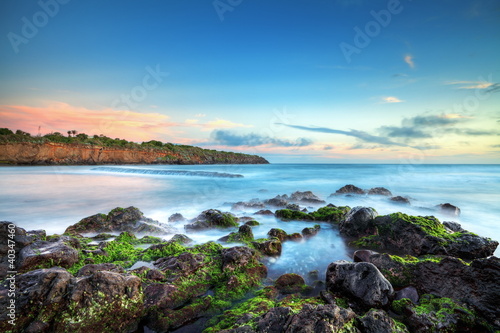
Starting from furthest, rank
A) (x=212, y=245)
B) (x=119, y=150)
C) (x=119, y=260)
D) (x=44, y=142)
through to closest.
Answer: (x=119, y=150) → (x=44, y=142) → (x=212, y=245) → (x=119, y=260)

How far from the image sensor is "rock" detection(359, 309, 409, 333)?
2746 mm

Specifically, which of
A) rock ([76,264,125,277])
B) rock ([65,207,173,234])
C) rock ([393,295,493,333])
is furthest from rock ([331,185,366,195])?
rock ([76,264,125,277])

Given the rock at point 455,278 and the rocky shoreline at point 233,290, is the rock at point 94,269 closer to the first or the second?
the rocky shoreline at point 233,290

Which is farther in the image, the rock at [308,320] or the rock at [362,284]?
the rock at [362,284]

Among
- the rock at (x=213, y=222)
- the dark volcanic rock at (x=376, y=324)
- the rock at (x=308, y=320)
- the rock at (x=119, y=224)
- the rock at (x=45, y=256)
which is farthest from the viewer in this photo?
the rock at (x=213, y=222)

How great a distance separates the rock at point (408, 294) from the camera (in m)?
3.95

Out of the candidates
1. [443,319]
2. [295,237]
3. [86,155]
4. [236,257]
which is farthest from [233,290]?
[86,155]

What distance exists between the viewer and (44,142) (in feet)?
158

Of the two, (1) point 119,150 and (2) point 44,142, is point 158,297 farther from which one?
(1) point 119,150

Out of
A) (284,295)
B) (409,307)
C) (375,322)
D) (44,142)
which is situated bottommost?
(284,295)

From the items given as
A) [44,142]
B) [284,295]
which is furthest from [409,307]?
[44,142]

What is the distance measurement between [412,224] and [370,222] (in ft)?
4.15

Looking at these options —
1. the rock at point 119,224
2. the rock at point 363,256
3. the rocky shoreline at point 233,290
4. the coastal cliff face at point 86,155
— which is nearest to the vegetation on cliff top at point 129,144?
the coastal cliff face at point 86,155

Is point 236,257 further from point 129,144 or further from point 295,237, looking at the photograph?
point 129,144
